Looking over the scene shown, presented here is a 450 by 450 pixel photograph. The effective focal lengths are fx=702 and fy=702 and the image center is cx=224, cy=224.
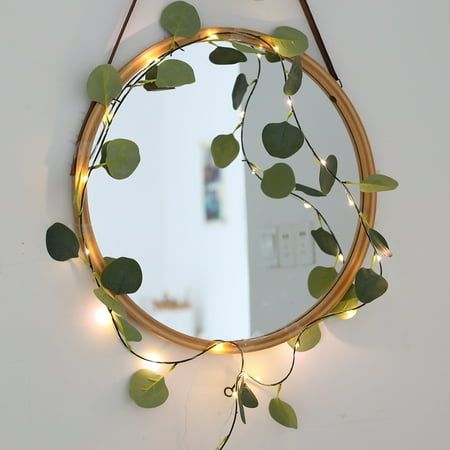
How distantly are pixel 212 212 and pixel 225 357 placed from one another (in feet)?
0.81

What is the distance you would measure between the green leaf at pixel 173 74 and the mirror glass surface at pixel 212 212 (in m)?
0.02

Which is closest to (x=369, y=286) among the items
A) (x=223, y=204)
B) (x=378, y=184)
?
(x=378, y=184)

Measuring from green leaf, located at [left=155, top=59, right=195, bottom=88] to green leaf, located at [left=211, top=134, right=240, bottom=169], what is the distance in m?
0.11

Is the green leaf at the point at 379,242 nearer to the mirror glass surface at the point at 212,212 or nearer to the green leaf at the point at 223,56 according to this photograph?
the mirror glass surface at the point at 212,212

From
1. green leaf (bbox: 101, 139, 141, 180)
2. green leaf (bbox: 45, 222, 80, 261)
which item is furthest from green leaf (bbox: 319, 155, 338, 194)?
green leaf (bbox: 45, 222, 80, 261)

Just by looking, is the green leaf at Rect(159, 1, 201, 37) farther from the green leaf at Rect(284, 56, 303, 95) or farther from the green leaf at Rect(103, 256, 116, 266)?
the green leaf at Rect(103, 256, 116, 266)

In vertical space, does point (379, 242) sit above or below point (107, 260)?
below

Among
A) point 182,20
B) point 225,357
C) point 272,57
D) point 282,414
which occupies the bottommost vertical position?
point 282,414

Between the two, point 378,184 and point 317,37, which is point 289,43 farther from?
point 378,184

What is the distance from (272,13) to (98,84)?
1.20 ft

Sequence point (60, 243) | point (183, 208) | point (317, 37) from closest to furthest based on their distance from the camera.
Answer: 1. point (60, 243)
2. point (183, 208)
3. point (317, 37)

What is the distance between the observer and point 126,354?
1.12m

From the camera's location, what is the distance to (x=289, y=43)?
121 centimetres

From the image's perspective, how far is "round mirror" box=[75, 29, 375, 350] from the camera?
3.68 ft
